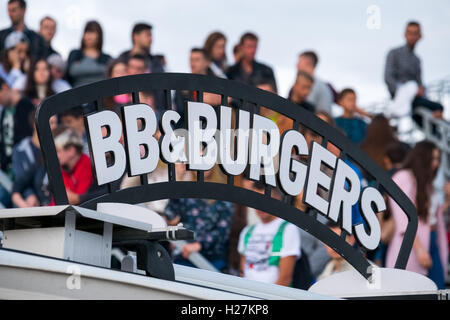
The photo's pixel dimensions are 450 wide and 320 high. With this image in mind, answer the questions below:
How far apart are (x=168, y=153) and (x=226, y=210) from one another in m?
2.22

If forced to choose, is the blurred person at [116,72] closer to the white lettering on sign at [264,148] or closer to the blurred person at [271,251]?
the blurred person at [271,251]

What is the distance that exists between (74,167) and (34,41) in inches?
79.6

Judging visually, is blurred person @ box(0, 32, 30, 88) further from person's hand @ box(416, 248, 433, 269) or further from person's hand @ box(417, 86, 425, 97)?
person's hand @ box(417, 86, 425, 97)

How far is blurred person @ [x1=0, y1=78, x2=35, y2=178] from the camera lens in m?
6.38

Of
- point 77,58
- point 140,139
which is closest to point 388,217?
point 140,139

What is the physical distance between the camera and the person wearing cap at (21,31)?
270 inches

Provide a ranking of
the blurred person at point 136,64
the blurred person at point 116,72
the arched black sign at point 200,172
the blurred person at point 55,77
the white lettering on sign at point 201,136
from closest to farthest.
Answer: the arched black sign at point 200,172 < the white lettering on sign at point 201,136 < the blurred person at point 116,72 < the blurred person at point 136,64 < the blurred person at point 55,77

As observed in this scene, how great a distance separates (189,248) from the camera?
5.70 m

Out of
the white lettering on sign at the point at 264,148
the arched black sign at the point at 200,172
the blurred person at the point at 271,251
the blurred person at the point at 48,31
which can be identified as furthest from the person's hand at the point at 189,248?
the blurred person at the point at 48,31

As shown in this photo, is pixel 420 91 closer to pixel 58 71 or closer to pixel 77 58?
pixel 77 58

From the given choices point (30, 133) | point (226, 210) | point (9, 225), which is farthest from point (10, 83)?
point (9, 225)

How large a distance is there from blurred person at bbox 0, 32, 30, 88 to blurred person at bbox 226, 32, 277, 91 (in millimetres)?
1795

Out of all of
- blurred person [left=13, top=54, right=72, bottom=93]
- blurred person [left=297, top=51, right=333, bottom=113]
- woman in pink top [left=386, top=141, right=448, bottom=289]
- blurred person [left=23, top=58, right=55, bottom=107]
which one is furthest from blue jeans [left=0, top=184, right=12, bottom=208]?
woman in pink top [left=386, top=141, right=448, bottom=289]

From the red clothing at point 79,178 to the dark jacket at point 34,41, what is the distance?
1.86 meters
